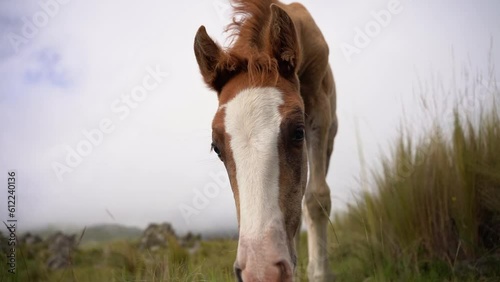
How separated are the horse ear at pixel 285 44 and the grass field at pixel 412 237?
162 centimetres

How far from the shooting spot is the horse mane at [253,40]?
317cm

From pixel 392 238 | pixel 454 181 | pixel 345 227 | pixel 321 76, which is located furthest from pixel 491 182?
pixel 345 227

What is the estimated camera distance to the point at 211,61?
3.48m

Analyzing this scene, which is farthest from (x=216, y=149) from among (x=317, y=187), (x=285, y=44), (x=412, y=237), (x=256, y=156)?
(x=412, y=237)

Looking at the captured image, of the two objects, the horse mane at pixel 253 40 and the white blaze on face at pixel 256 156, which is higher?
the horse mane at pixel 253 40

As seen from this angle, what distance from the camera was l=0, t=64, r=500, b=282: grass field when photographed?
410cm

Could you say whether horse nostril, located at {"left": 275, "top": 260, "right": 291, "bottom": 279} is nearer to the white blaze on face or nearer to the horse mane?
the white blaze on face

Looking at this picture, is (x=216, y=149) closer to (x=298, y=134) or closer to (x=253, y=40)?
(x=298, y=134)

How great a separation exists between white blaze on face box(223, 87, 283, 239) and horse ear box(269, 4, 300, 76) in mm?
467

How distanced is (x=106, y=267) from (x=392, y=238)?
2923 mm

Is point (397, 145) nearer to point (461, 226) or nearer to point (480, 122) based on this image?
point (480, 122)

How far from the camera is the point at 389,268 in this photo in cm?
460

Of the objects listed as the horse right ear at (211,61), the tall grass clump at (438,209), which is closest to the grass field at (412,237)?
the tall grass clump at (438,209)

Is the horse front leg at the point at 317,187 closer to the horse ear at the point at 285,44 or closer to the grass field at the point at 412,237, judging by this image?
the grass field at the point at 412,237
